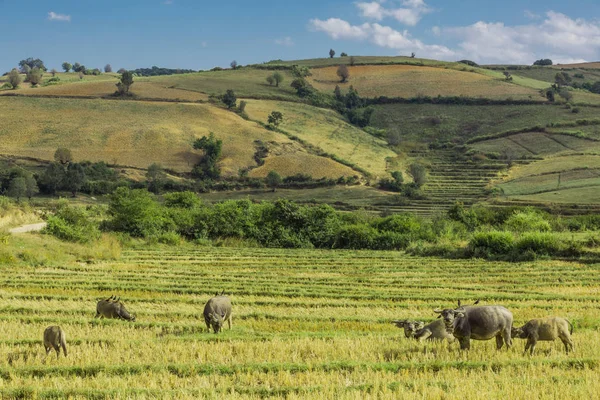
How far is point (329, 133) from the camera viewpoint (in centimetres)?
11775

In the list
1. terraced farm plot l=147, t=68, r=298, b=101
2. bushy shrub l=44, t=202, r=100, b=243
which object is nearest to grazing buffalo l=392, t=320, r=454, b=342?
bushy shrub l=44, t=202, r=100, b=243

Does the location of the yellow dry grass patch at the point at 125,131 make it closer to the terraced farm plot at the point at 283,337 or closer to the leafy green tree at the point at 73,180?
the leafy green tree at the point at 73,180

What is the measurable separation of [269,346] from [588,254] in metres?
30.9

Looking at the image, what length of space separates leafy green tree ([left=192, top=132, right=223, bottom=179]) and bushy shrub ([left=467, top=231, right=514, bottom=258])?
57018mm

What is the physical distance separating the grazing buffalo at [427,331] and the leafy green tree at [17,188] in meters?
66.9

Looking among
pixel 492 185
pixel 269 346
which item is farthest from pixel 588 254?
pixel 492 185

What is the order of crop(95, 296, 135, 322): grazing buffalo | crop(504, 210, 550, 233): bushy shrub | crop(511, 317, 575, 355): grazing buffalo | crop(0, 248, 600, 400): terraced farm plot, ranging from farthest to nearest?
crop(504, 210, 550, 233): bushy shrub, crop(95, 296, 135, 322): grazing buffalo, crop(511, 317, 575, 355): grazing buffalo, crop(0, 248, 600, 400): terraced farm plot

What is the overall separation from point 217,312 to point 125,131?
89.5 metres

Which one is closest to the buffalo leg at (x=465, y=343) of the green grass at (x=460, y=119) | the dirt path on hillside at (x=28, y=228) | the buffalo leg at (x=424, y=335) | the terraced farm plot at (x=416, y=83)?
the buffalo leg at (x=424, y=335)

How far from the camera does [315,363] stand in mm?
13891

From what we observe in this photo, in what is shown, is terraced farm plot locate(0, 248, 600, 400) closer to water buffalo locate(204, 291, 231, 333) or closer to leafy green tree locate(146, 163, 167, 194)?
water buffalo locate(204, 291, 231, 333)

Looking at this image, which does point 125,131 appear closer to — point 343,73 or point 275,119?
point 275,119

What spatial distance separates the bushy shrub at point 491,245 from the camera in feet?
136

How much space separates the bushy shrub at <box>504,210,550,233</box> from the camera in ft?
161
